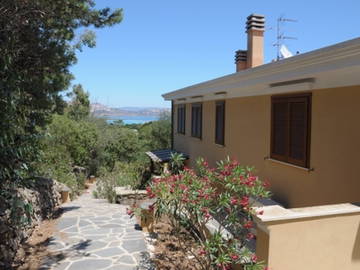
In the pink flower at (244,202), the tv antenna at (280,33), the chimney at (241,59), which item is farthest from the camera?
the tv antenna at (280,33)

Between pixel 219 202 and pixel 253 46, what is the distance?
320 inches

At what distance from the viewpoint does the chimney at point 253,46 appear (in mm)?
9727

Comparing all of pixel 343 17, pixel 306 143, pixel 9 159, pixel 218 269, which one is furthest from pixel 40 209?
pixel 343 17

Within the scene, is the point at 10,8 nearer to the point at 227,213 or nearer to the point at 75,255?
the point at 75,255

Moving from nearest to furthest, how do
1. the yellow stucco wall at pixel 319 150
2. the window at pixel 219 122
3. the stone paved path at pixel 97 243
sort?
the yellow stucco wall at pixel 319 150 → the stone paved path at pixel 97 243 → the window at pixel 219 122

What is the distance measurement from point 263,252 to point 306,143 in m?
3.03

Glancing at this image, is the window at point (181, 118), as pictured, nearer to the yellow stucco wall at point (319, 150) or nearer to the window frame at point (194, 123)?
the window frame at point (194, 123)

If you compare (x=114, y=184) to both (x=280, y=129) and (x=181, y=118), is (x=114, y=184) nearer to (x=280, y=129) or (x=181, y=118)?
(x=181, y=118)

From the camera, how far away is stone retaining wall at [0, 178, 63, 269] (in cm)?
413

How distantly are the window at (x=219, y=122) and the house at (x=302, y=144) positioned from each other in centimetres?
3

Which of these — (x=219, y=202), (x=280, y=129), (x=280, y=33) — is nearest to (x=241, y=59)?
(x=280, y=33)

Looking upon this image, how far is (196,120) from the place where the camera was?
466 inches

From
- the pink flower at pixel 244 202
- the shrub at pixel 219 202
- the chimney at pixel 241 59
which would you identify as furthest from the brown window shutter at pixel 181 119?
the pink flower at pixel 244 202

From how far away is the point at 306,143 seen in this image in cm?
549
